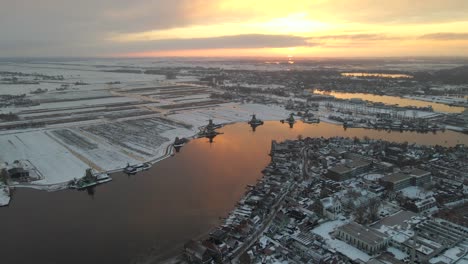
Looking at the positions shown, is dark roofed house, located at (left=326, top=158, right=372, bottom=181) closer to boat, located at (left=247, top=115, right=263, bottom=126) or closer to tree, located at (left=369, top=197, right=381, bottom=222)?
tree, located at (left=369, top=197, right=381, bottom=222)

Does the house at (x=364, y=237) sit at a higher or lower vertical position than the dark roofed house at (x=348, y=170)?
lower

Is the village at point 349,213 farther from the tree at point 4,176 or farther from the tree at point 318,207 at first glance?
the tree at point 4,176

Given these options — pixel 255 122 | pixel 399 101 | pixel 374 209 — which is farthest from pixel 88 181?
pixel 399 101

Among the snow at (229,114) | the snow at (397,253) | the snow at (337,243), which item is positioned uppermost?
the snow at (229,114)

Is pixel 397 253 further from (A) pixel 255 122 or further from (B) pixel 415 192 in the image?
(A) pixel 255 122

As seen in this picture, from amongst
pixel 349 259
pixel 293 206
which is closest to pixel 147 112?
pixel 293 206

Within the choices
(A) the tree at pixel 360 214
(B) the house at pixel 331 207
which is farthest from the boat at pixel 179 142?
(A) the tree at pixel 360 214
